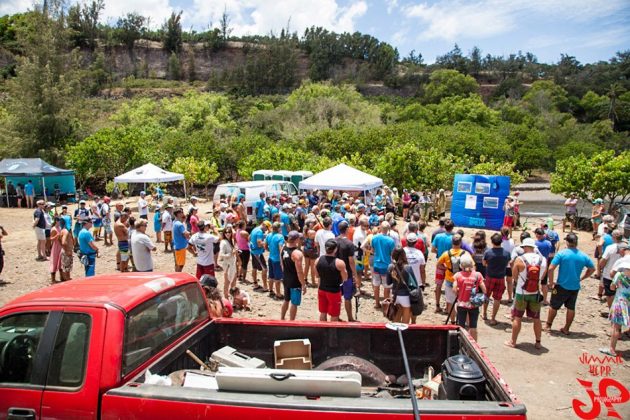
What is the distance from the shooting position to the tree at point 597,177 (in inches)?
713

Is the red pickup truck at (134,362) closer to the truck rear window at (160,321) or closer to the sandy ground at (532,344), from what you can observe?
the truck rear window at (160,321)

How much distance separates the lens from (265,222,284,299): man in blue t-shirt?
861 centimetres

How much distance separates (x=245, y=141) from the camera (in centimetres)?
3284

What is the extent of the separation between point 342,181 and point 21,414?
1427cm

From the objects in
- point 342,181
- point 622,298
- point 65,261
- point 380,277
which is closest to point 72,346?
point 380,277

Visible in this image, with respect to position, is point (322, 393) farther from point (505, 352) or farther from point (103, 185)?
point (103, 185)

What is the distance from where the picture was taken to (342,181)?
16.7 metres

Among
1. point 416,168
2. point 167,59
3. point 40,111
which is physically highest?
point 167,59

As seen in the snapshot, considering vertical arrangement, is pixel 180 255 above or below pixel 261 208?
below

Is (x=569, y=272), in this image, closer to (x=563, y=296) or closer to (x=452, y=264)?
(x=563, y=296)

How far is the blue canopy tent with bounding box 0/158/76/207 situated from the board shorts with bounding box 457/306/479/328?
23.9 meters

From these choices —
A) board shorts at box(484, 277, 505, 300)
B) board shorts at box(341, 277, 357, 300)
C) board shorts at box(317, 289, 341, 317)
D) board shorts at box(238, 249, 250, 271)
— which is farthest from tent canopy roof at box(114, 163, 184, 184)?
board shorts at box(484, 277, 505, 300)

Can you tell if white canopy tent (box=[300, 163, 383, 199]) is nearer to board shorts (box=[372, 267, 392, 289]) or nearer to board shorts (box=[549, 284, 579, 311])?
board shorts (box=[372, 267, 392, 289])

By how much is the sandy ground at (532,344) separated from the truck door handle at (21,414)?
4.82 meters
